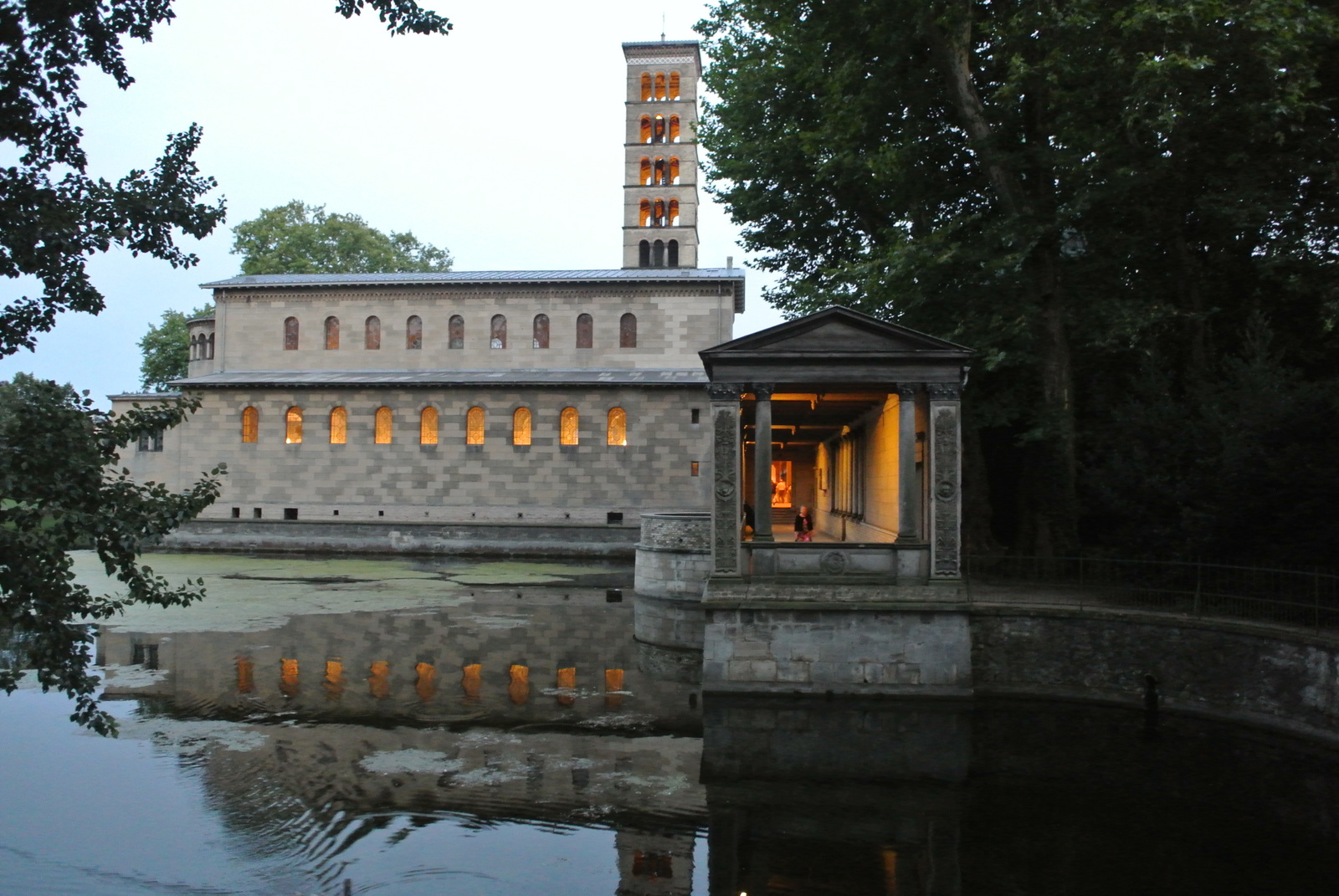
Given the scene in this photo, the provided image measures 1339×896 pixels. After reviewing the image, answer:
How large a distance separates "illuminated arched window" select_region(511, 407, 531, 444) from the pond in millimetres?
26888

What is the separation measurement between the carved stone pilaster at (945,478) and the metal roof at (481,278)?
103 ft

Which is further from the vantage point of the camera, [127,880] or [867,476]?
[867,476]

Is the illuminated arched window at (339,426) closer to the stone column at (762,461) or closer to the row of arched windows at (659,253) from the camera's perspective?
the row of arched windows at (659,253)

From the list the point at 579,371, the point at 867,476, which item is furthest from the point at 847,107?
the point at 579,371

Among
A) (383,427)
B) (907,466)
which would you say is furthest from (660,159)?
(907,466)

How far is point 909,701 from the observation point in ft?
59.0

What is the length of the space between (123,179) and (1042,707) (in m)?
15.7

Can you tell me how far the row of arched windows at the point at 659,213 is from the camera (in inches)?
2410

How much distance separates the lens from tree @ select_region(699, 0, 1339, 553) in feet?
67.8

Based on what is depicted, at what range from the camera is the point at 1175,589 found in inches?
762

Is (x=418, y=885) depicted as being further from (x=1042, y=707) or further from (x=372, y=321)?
(x=372, y=321)

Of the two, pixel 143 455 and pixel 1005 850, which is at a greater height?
pixel 143 455

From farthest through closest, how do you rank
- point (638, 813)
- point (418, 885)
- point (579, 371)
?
point (579, 371) → point (638, 813) → point (418, 885)

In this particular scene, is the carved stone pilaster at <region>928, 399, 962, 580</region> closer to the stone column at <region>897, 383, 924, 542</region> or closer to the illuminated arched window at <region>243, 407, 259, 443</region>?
the stone column at <region>897, 383, 924, 542</region>
